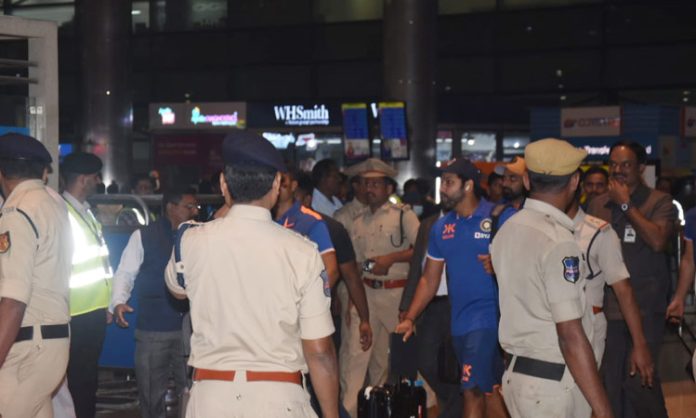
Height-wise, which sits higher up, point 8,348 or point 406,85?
point 406,85

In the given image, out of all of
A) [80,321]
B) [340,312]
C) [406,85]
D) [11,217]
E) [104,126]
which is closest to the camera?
[11,217]

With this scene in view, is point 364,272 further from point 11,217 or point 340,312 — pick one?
point 11,217

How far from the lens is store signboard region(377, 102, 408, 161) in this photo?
64.6 feet

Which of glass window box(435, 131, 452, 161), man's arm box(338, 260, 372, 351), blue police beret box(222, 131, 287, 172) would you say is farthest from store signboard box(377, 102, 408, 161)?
blue police beret box(222, 131, 287, 172)

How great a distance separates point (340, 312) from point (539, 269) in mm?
4739

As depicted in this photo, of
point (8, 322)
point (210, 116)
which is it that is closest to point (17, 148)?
point (8, 322)

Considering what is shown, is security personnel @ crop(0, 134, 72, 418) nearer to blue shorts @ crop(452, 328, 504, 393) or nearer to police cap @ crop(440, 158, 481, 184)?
blue shorts @ crop(452, 328, 504, 393)

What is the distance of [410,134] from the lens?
2253 centimetres

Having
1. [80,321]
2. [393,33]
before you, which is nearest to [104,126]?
[393,33]

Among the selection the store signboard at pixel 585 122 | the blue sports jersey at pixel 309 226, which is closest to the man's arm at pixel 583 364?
the blue sports jersey at pixel 309 226

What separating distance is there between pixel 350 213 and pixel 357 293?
7.99 feet

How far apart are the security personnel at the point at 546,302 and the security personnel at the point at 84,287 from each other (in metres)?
2.81

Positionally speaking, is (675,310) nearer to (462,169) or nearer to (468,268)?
(468,268)

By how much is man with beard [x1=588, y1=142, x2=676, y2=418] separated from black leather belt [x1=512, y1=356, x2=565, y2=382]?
2628 mm
